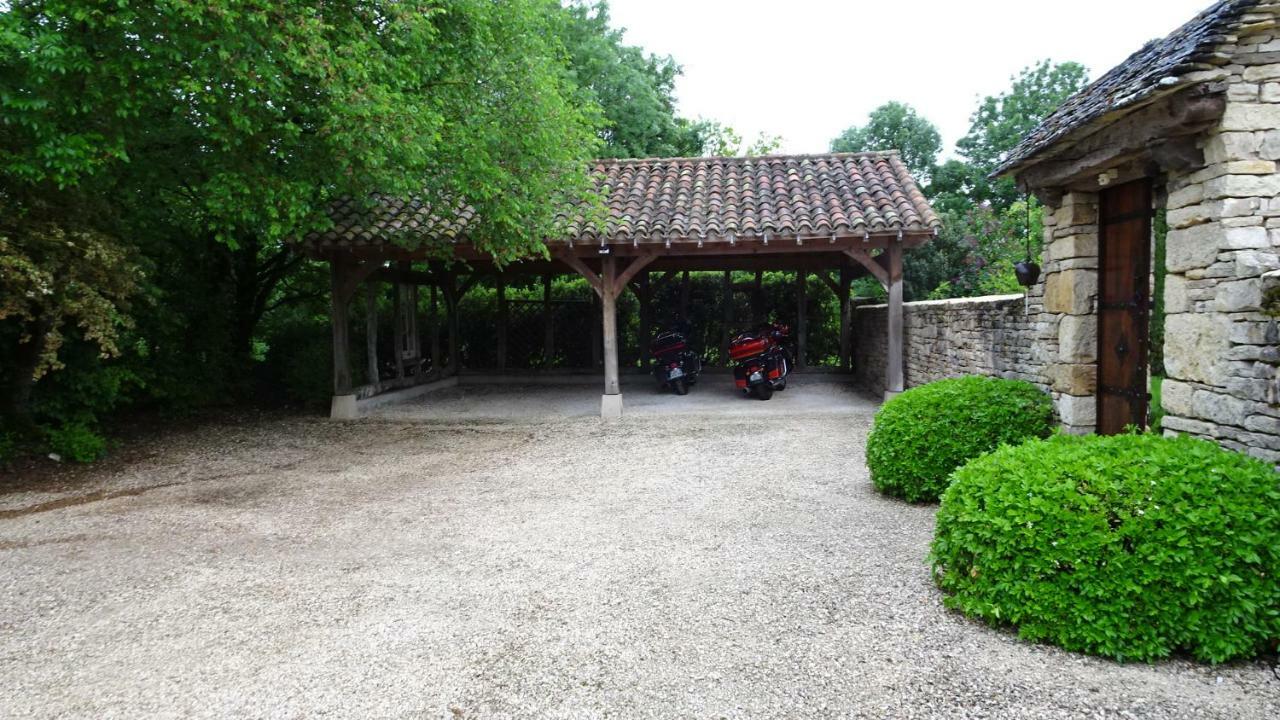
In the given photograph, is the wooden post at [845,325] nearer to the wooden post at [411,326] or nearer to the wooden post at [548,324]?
the wooden post at [548,324]

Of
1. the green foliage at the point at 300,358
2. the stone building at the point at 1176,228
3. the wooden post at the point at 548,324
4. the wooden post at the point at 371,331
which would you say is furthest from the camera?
the wooden post at the point at 548,324

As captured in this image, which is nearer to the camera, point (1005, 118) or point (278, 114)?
point (278, 114)

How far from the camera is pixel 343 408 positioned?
1023 cm

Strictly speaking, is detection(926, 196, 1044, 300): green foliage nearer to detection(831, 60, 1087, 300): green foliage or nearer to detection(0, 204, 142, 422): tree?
detection(831, 60, 1087, 300): green foliage

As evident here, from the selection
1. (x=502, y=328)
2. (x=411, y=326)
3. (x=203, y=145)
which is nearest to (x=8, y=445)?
(x=203, y=145)

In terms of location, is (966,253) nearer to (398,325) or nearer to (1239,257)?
(398,325)

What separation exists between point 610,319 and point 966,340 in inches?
172

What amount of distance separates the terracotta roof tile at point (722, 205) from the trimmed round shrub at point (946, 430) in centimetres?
400

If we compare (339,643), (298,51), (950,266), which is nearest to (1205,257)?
(339,643)

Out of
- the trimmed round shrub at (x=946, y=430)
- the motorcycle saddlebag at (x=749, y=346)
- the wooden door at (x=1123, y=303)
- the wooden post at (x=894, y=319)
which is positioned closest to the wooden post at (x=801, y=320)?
the motorcycle saddlebag at (x=749, y=346)

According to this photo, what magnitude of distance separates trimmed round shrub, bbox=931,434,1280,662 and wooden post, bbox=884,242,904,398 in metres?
6.08

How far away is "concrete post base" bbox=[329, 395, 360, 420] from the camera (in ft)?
33.5

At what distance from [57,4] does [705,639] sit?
5817 mm

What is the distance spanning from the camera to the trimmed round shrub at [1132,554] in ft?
9.55
